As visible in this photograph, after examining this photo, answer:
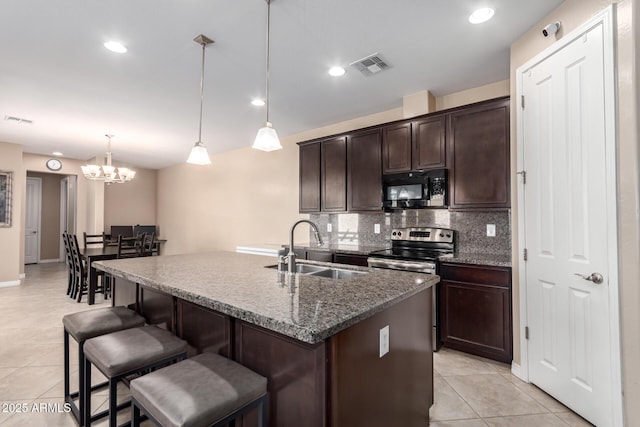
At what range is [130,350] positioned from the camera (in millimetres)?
1515

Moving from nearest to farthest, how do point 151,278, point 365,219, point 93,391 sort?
point 151,278
point 93,391
point 365,219

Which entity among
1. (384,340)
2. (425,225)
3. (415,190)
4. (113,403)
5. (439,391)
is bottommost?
(439,391)

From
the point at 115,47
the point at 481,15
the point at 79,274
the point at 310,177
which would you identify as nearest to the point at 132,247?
the point at 79,274

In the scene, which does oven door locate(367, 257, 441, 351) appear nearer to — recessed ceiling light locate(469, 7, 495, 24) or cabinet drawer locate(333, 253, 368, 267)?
cabinet drawer locate(333, 253, 368, 267)

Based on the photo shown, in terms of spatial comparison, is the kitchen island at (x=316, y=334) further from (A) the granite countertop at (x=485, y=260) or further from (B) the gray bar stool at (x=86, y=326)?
(A) the granite countertop at (x=485, y=260)

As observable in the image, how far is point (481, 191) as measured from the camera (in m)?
2.83

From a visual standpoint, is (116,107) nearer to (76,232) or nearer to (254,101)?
(254,101)

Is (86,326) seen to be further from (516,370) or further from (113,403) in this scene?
(516,370)

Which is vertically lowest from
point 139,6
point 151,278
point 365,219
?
point 151,278

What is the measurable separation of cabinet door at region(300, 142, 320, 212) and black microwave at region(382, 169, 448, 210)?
3.49 feet

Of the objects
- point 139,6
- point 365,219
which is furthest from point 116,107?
point 365,219

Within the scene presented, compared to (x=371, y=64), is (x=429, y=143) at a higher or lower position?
lower

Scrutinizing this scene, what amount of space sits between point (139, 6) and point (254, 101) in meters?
1.72

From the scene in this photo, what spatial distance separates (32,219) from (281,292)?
398 inches
